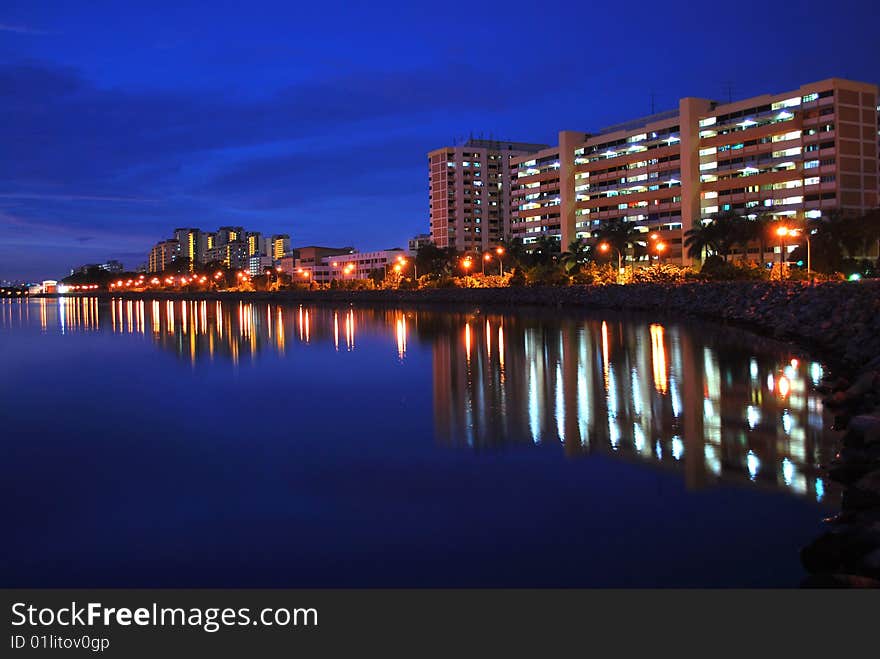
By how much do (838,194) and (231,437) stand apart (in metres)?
85.6

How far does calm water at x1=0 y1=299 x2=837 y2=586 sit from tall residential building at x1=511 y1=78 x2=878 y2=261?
7625 centimetres

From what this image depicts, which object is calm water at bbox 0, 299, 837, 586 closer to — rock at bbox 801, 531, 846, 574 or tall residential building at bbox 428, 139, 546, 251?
rock at bbox 801, 531, 846, 574

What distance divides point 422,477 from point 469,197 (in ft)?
526

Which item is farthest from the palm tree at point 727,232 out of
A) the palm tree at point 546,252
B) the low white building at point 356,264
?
the low white building at point 356,264

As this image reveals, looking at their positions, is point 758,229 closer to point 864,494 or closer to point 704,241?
point 704,241

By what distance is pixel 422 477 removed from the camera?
874cm

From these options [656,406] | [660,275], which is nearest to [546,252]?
[660,275]

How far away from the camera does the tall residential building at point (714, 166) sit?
84000mm

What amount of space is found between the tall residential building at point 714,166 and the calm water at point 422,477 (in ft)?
250

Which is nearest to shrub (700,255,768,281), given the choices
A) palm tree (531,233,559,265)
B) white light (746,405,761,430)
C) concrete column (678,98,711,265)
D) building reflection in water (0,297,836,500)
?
building reflection in water (0,297,836,500)

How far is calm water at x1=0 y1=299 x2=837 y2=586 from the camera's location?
6.15 m

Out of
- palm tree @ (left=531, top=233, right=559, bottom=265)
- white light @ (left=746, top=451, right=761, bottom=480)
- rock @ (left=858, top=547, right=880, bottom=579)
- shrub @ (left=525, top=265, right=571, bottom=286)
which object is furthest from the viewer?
palm tree @ (left=531, top=233, right=559, bottom=265)
